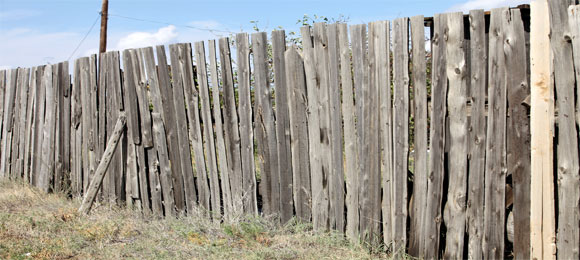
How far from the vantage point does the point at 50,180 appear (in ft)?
26.3

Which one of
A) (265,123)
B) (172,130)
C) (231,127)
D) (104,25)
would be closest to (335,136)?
(265,123)

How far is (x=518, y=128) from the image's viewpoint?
384 cm

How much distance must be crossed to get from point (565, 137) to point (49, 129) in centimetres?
675

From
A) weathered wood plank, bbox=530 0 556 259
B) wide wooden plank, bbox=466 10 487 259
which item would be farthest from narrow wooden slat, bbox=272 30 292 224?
weathered wood plank, bbox=530 0 556 259

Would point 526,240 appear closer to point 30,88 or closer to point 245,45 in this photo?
point 245,45

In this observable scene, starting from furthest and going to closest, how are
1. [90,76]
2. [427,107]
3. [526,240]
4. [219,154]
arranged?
[90,76], [219,154], [427,107], [526,240]

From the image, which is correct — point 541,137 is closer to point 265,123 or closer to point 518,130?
point 518,130

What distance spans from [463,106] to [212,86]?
8.37 feet

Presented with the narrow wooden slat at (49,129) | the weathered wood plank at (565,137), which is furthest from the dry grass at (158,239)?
the narrow wooden slat at (49,129)

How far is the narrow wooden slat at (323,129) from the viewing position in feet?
15.5

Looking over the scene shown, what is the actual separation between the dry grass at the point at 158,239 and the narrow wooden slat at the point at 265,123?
350 millimetres

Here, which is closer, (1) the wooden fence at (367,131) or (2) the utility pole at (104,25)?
(1) the wooden fence at (367,131)

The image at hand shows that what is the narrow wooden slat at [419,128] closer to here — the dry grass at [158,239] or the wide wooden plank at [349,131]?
the dry grass at [158,239]

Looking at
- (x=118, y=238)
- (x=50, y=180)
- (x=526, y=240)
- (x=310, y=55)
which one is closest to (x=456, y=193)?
(x=526, y=240)
